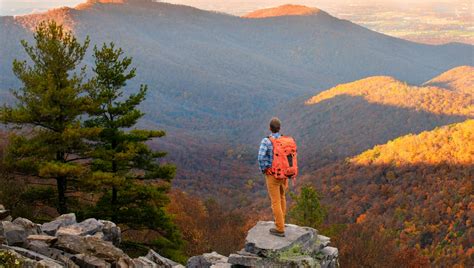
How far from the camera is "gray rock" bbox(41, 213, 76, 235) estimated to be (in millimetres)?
16578

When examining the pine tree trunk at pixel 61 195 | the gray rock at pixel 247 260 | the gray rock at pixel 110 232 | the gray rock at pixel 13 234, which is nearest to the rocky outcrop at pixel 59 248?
the gray rock at pixel 13 234

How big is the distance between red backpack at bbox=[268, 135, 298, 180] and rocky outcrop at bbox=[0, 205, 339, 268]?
7.85ft

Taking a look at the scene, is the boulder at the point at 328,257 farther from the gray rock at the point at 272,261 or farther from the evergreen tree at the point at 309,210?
the evergreen tree at the point at 309,210

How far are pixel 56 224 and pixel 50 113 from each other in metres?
4.85

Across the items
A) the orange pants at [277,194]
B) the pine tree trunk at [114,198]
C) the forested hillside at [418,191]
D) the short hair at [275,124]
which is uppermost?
the short hair at [275,124]

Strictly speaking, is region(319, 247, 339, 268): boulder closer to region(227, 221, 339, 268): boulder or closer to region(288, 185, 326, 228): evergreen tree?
region(227, 221, 339, 268): boulder

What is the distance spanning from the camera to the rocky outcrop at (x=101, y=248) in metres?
13.9

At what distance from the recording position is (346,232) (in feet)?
152

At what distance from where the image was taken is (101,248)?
1477cm

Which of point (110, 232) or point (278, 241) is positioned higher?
point (278, 241)

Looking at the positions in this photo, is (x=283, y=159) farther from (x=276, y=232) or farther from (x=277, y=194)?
(x=276, y=232)

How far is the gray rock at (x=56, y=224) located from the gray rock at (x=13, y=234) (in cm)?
183

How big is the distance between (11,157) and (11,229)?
656cm

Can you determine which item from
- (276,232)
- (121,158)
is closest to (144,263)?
(276,232)
